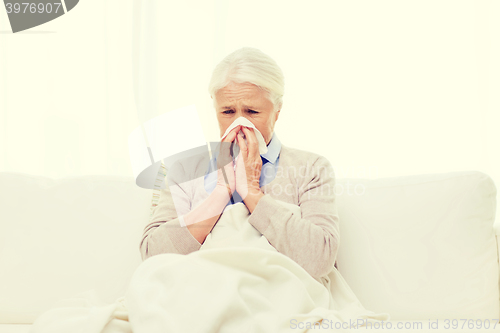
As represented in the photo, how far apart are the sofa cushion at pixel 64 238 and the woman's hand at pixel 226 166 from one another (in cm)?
31

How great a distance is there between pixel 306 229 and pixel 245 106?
0.46 meters

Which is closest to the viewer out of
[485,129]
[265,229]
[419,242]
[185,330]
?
[185,330]

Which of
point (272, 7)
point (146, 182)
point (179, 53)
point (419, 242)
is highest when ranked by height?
point (272, 7)

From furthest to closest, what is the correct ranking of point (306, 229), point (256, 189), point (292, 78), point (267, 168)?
point (292, 78) → point (267, 168) → point (256, 189) → point (306, 229)

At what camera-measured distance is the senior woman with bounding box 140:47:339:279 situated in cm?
107

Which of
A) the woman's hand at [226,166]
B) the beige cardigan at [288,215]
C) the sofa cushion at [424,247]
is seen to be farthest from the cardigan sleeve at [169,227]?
the sofa cushion at [424,247]

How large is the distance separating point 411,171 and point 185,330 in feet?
4.70

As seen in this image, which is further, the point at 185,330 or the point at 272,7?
the point at 272,7

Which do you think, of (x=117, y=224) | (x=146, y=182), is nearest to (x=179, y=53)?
(x=146, y=182)

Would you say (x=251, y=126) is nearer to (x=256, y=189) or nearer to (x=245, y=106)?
(x=245, y=106)

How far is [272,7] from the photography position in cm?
193

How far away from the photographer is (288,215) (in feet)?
3.57

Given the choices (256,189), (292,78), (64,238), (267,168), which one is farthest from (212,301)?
(292,78)

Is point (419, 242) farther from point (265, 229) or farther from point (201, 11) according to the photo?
point (201, 11)
